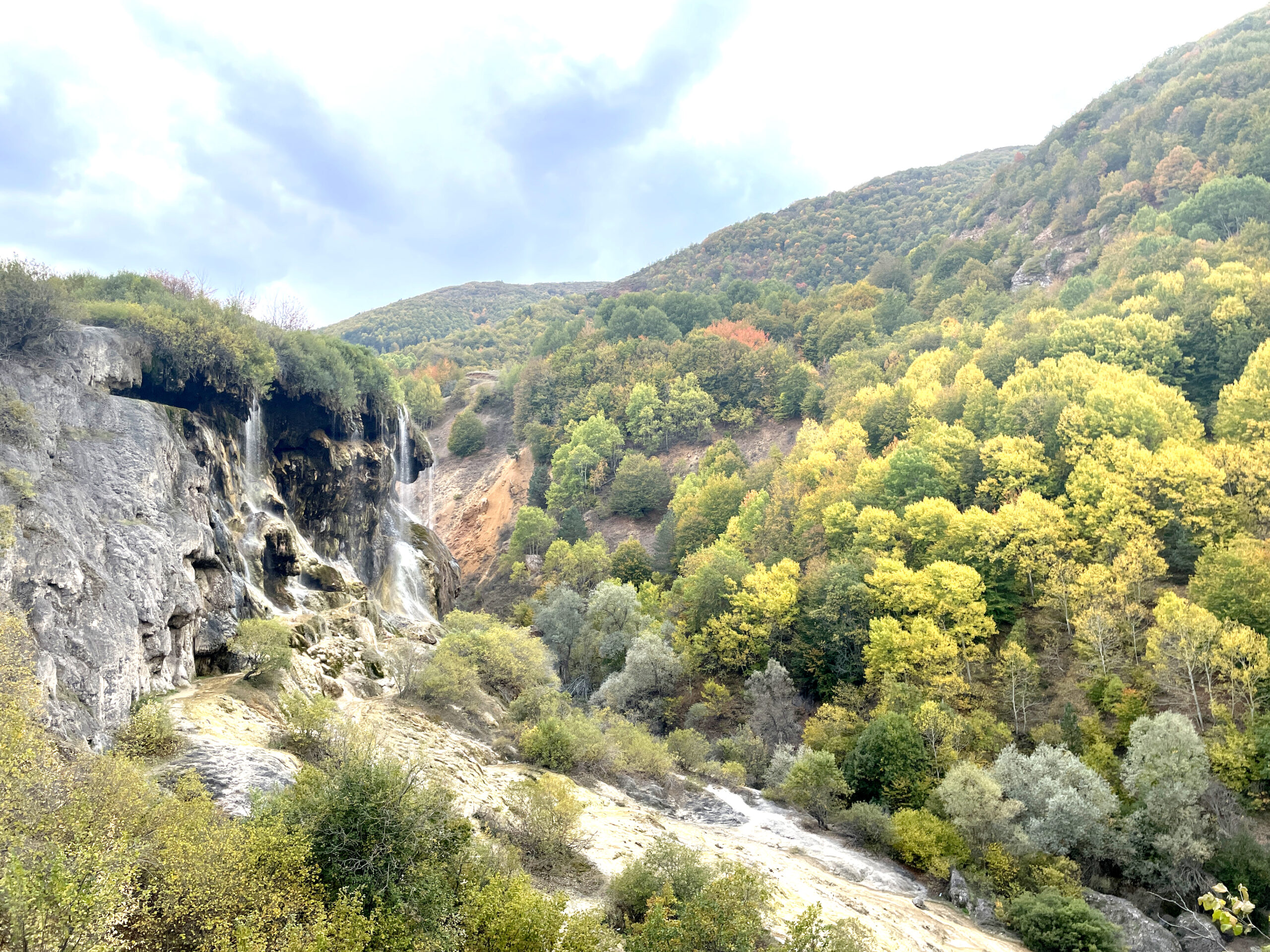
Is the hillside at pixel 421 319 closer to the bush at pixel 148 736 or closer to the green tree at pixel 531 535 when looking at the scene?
the green tree at pixel 531 535

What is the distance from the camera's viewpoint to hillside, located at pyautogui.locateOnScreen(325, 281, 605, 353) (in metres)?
159

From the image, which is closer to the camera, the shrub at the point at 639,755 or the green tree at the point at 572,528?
the shrub at the point at 639,755

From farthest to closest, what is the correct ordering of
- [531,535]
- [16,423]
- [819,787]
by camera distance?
[531,535] < [819,787] < [16,423]

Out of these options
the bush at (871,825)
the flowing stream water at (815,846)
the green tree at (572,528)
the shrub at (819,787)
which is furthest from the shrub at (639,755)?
the green tree at (572,528)

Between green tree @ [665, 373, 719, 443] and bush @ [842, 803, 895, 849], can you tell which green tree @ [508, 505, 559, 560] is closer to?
green tree @ [665, 373, 719, 443]

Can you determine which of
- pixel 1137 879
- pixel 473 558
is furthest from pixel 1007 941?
pixel 473 558

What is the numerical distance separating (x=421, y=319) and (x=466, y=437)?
279 feet

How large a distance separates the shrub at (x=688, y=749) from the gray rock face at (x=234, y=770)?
2192 cm

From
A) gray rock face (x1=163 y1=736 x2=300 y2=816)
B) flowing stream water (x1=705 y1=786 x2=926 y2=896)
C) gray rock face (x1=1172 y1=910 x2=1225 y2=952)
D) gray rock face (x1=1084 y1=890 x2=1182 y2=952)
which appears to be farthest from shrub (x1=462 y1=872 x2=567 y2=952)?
gray rock face (x1=1172 y1=910 x2=1225 y2=952)

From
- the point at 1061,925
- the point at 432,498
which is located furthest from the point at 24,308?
the point at 432,498

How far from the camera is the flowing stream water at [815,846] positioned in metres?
25.9

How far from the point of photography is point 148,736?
1731cm

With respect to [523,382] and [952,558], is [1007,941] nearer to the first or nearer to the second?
[952,558]

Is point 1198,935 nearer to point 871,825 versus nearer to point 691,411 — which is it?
point 871,825
